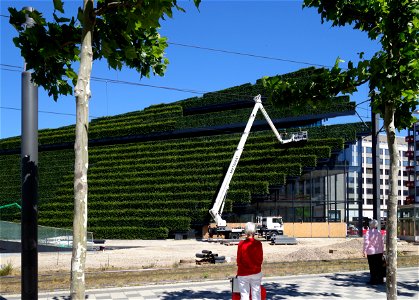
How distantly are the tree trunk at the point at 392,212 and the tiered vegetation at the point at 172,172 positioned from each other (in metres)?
43.9

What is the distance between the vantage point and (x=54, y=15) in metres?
6.96

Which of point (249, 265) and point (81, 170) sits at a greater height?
point (81, 170)

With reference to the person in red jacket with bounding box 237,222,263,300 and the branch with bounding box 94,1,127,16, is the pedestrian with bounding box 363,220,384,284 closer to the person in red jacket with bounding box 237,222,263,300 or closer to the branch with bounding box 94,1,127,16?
the person in red jacket with bounding box 237,222,263,300

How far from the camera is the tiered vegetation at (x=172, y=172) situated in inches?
2154

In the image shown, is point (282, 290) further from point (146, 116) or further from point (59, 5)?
point (146, 116)

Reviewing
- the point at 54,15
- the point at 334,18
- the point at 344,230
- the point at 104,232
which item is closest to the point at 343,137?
the point at 344,230

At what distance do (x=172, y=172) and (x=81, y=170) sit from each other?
54.8 metres

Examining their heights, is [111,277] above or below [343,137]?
below

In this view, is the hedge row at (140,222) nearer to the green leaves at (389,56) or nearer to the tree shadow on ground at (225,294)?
the tree shadow on ground at (225,294)

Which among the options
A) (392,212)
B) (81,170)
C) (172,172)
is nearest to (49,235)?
(392,212)

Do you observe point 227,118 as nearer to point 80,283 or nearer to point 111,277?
point 111,277

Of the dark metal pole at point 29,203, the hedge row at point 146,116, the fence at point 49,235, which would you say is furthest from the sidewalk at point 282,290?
the hedge row at point 146,116

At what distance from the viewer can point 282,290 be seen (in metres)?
13.0

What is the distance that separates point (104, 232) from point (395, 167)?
160ft
